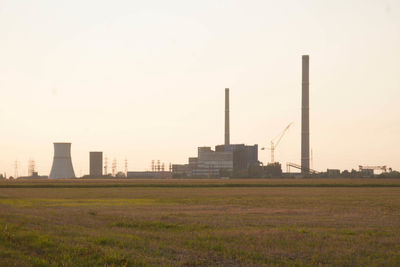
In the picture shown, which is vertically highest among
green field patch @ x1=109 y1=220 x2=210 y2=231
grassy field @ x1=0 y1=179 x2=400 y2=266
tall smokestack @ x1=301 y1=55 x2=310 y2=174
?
tall smokestack @ x1=301 y1=55 x2=310 y2=174

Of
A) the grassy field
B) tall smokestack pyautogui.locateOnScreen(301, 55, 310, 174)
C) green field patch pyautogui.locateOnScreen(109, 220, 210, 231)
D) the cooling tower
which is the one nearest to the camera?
the grassy field

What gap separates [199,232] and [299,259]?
747cm

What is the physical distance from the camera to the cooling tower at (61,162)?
17075cm

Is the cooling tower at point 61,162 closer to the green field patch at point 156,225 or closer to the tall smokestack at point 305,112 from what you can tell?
the tall smokestack at point 305,112

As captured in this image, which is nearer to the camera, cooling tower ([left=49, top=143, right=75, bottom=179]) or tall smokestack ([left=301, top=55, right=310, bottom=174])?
tall smokestack ([left=301, top=55, right=310, bottom=174])

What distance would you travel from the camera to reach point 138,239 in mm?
19906

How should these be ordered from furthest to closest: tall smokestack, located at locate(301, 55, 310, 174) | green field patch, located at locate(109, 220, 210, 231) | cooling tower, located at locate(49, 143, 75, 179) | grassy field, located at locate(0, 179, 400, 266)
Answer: cooling tower, located at locate(49, 143, 75, 179) → tall smokestack, located at locate(301, 55, 310, 174) → green field patch, located at locate(109, 220, 210, 231) → grassy field, located at locate(0, 179, 400, 266)

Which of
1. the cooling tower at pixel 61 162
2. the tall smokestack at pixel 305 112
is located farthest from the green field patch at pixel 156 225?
the cooling tower at pixel 61 162

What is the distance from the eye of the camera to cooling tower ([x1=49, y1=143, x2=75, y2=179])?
171 meters

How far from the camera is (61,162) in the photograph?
575 feet

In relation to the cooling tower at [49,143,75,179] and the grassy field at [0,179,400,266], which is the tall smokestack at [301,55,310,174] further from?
the grassy field at [0,179,400,266]

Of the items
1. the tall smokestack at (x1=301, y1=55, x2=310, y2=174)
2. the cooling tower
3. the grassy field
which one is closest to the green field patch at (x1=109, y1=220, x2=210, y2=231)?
the grassy field

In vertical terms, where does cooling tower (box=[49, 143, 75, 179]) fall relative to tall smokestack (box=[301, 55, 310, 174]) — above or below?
below

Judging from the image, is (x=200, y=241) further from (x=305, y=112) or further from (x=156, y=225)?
(x=305, y=112)
